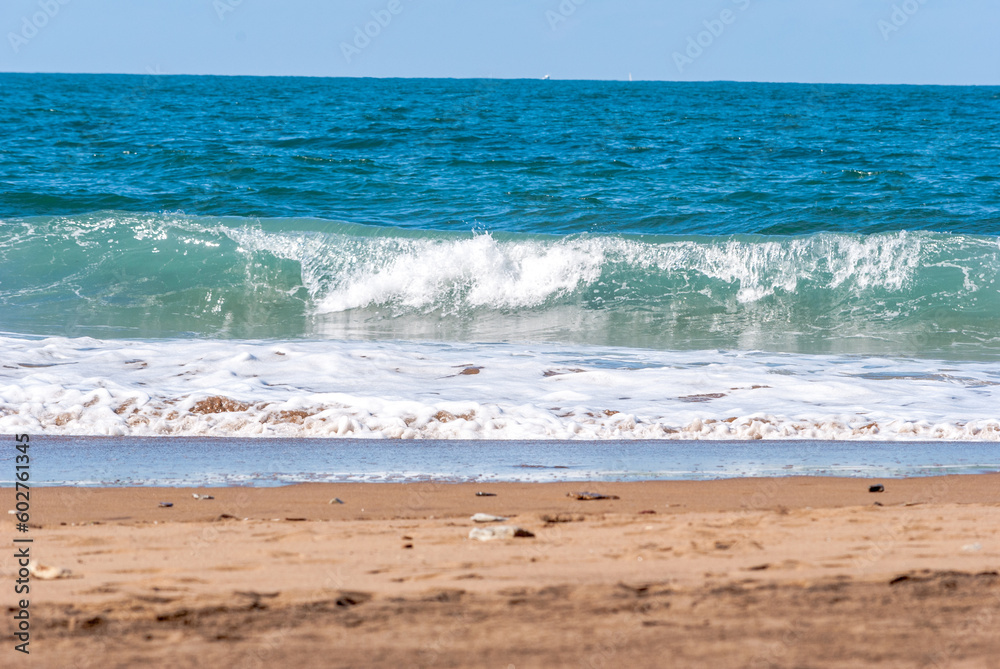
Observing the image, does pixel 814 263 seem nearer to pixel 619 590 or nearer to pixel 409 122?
pixel 619 590

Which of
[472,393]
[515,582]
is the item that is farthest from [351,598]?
[472,393]

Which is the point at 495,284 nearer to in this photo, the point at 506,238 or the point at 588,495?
the point at 506,238

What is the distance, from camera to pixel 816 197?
1573 centimetres

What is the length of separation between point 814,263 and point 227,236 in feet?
28.2

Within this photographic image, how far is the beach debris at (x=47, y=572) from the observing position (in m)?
2.94

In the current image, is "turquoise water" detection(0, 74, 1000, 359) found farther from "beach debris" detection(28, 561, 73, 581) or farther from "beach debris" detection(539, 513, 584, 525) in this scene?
"beach debris" detection(28, 561, 73, 581)

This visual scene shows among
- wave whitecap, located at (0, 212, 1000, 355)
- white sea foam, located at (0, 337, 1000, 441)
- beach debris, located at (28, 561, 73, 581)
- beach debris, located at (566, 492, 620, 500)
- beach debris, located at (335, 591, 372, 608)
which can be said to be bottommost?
beach debris, located at (28, 561, 73, 581)

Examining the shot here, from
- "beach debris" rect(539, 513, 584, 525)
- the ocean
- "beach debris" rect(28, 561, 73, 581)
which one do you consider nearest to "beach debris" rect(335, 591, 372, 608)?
"beach debris" rect(28, 561, 73, 581)

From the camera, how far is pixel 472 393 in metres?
6.75

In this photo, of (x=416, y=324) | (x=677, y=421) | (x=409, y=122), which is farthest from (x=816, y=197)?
(x=409, y=122)

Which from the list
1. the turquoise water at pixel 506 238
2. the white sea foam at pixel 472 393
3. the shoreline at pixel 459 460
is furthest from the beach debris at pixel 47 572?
the turquoise water at pixel 506 238

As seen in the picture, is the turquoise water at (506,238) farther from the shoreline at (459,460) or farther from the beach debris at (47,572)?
the beach debris at (47,572)

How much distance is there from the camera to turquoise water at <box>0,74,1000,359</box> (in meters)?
10.9

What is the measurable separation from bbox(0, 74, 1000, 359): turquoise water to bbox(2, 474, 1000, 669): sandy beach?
584 centimetres
